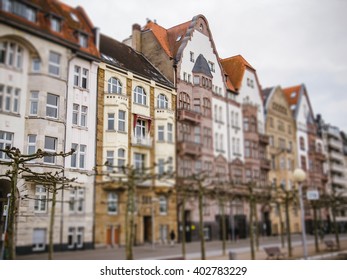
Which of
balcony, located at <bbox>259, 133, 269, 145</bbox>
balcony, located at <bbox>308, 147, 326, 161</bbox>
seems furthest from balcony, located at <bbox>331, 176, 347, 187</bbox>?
balcony, located at <bbox>259, 133, 269, 145</bbox>

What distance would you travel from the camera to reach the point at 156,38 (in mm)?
6137

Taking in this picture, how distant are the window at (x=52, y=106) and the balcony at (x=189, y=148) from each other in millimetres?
2762

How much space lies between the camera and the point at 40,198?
5.24 m

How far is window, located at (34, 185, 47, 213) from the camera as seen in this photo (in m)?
5.23

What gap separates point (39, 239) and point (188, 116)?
2755 millimetres

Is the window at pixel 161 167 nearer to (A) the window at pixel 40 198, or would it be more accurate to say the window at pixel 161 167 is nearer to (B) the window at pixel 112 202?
(B) the window at pixel 112 202

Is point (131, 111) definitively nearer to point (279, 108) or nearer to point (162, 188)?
point (162, 188)

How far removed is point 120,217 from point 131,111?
1.68m

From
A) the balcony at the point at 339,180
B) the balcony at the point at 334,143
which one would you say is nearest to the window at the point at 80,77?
the balcony at the point at 334,143

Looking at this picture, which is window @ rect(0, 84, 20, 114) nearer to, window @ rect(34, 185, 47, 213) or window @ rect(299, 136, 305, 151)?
window @ rect(34, 185, 47, 213)

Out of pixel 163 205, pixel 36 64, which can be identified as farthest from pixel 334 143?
pixel 36 64

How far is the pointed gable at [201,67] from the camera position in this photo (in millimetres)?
6363

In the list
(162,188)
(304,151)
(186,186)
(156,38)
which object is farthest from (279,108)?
(156,38)

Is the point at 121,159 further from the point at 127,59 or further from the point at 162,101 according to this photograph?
the point at 127,59
